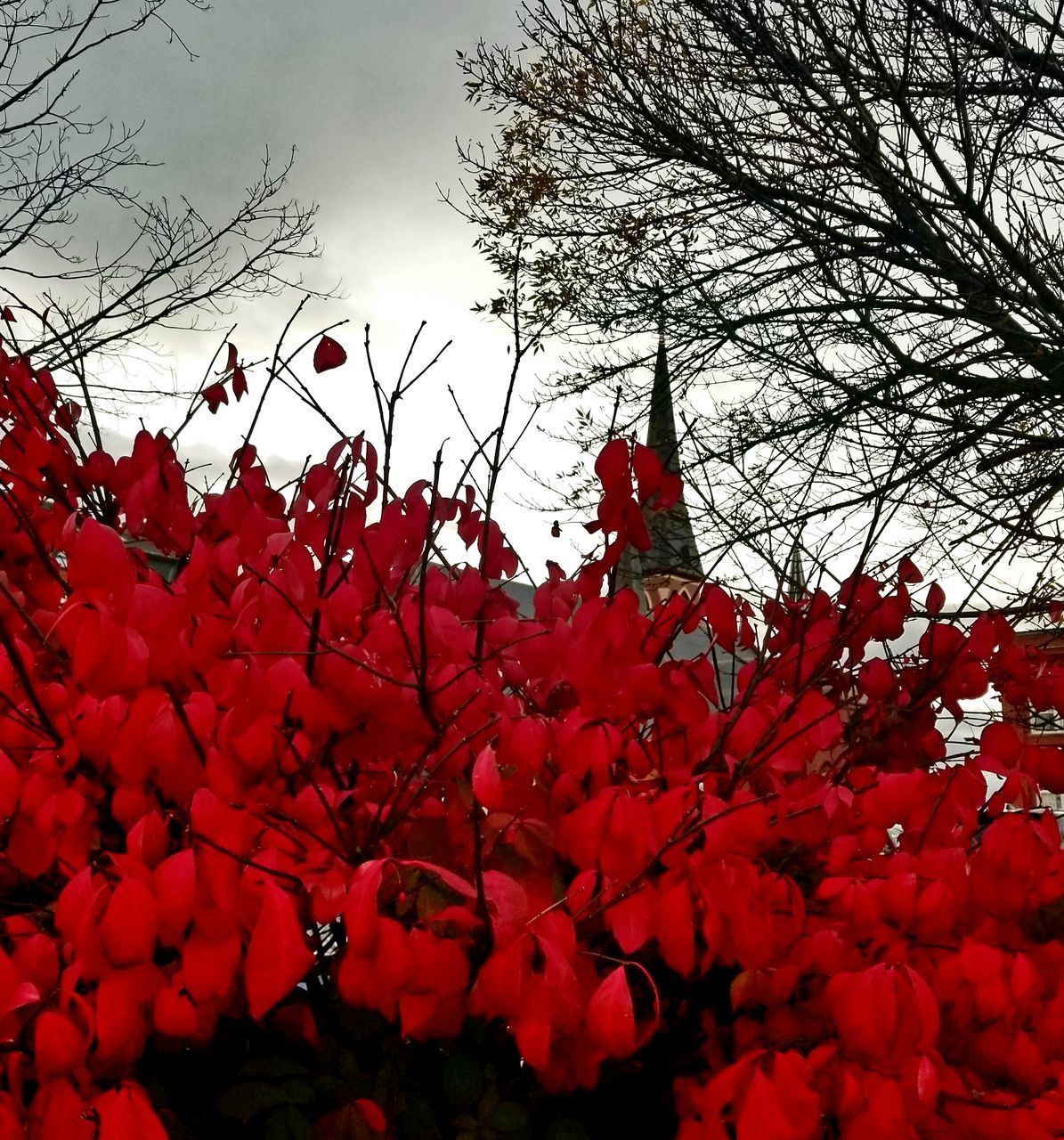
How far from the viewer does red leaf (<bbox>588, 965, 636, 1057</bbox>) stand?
1.57 metres

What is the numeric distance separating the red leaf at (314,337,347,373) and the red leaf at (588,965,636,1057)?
1.47 metres

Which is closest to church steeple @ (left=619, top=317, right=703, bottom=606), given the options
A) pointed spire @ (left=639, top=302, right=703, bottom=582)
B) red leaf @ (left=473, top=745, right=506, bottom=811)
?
pointed spire @ (left=639, top=302, right=703, bottom=582)

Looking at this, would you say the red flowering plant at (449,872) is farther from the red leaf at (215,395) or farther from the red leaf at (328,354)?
the red leaf at (215,395)

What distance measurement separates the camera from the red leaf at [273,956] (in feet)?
4.83

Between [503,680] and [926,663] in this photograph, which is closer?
[503,680]

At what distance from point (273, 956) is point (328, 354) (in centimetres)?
139

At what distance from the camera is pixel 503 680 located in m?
2.42

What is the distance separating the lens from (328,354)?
7.99 ft

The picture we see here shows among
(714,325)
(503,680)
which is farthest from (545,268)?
(503,680)

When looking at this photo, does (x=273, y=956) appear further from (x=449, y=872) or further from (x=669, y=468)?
(x=669, y=468)

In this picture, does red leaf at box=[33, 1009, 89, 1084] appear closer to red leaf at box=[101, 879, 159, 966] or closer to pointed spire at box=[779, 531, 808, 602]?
red leaf at box=[101, 879, 159, 966]

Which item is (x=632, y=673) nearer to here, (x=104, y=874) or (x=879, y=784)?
(x=879, y=784)

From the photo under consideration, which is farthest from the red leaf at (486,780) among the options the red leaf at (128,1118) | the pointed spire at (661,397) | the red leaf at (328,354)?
the pointed spire at (661,397)

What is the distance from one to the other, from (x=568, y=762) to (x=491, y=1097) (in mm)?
575
